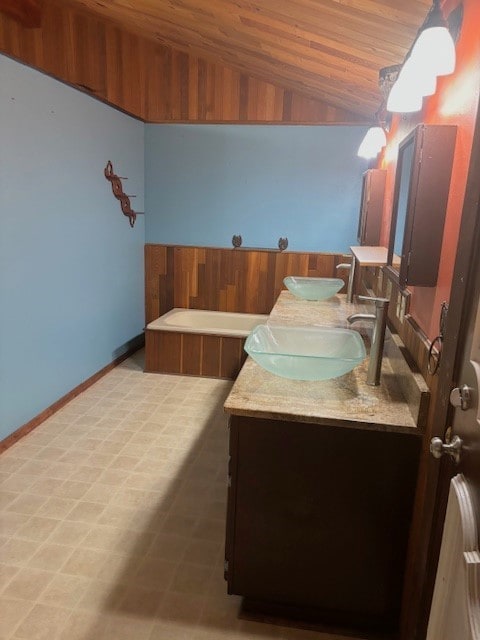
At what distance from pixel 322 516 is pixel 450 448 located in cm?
63

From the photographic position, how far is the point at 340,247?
457 cm

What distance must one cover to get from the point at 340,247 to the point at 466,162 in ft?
10.8

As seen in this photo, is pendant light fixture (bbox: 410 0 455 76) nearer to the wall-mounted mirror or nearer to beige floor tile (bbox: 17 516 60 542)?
the wall-mounted mirror

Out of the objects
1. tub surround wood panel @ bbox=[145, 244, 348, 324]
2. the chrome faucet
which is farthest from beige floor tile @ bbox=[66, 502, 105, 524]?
tub surround wood panel @ bbox=[145, 244, 348, 324]

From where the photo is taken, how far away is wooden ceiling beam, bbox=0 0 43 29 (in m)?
3.65

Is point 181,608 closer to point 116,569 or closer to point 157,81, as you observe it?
point 116,569

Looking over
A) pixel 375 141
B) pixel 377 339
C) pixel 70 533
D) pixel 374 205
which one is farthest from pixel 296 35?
pixel 70 533

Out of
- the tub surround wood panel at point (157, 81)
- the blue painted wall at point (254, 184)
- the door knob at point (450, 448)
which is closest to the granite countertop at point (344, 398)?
the door knob at point (450, 448)

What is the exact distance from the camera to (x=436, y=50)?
4.13 feet

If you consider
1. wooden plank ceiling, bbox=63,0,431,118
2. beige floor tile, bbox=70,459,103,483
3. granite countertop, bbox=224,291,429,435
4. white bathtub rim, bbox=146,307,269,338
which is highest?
wooden plank ceiling, bbox=63,0,431,118

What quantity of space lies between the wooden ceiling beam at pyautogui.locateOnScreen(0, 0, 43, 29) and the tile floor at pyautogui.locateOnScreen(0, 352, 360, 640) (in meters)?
3.06

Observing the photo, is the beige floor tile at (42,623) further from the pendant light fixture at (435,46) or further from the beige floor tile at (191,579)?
the pendant light fixture at (435,46)

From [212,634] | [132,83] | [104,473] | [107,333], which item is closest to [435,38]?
[212,634]

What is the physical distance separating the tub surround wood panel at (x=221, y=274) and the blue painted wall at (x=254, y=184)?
14 cm
